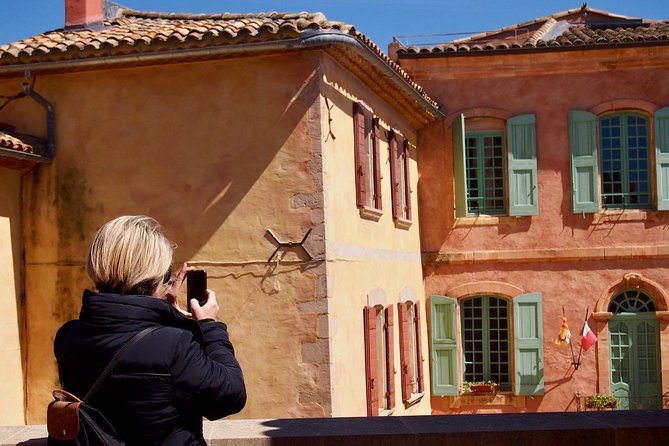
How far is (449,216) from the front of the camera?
17500 millimetres

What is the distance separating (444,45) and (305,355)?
27.7ft

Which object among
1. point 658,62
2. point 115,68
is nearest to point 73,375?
point 115,68

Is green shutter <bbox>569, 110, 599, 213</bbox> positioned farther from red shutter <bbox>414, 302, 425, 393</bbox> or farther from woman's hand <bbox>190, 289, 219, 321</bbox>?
woman's hand <bbox>190, 289, 219, 321</bbox>

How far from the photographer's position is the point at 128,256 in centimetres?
271

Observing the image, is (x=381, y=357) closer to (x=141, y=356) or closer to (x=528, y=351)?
(x=528, y=351)

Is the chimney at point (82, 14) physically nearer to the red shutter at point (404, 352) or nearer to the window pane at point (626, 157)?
the red shutter at point (404, 352)

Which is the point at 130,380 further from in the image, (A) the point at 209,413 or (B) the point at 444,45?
(B) the point at 444,45

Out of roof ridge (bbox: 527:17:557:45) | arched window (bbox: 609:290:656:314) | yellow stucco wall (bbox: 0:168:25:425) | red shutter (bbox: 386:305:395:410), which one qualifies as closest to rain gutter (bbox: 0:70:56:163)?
yellow stucco wall (bbox: 0:168:25:425)

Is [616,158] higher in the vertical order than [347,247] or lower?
higher

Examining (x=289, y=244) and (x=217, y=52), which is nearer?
(x=217, y=52)

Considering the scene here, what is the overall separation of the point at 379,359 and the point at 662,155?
6.95 meters

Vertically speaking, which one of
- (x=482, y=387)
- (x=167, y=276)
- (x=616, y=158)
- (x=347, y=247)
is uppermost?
(x=616, y=158)

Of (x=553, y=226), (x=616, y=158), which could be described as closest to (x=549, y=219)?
(x=553, y=226)

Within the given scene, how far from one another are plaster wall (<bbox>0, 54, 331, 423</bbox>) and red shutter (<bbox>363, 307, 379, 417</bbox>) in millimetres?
1659
